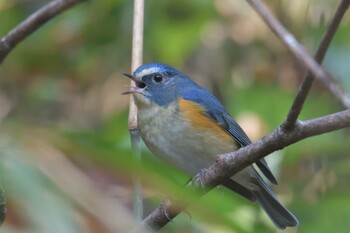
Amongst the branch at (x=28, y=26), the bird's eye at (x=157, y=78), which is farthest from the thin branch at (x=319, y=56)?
the bird's eye at (x=157, y=78)

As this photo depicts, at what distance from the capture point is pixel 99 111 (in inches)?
242

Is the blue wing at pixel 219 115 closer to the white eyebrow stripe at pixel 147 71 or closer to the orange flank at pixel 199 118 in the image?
the orange flank at pixel 199 118

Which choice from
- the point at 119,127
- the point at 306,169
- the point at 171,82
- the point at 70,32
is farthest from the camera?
the point at 70,32

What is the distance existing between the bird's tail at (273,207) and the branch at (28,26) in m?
1.56

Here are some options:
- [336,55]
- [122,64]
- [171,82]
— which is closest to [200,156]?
[171,82]

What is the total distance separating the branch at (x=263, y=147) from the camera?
5.61 ft

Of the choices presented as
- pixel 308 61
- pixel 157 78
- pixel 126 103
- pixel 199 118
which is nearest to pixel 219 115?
pixel 199 118

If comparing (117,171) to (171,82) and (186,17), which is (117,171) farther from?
(186,17)

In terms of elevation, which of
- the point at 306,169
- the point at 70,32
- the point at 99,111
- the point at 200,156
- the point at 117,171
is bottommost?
the point at 306,169

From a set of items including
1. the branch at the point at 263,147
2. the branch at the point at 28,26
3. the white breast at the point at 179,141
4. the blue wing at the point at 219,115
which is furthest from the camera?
the blue wing at the point at 219,115

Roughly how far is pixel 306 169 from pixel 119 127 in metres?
1.33

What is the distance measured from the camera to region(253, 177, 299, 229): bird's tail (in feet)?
12.2

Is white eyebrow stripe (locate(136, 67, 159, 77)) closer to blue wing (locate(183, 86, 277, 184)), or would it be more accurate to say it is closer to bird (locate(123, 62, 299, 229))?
bird (locate(123, 62, 299, 229))

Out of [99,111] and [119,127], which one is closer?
[119,127]
